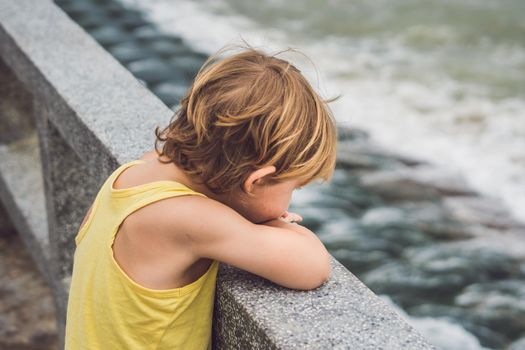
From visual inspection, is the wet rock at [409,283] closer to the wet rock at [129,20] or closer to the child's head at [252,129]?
the child's head at [252,129]

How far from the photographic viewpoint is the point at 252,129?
1.50m

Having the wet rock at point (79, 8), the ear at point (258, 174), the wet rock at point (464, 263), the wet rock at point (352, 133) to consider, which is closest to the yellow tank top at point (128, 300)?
the ear at point (258, 174)

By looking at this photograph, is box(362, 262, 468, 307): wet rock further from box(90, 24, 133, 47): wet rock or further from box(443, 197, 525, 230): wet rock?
box(90, 24, 133, 47): wet rock

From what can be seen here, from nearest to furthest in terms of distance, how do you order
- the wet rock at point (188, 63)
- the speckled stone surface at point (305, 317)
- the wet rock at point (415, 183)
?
the speckled stone surface at point (305, 317)
the wet rock at point (415, 183)
the wet rock at point (188, 63)

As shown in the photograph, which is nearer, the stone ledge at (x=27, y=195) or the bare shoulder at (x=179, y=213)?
the bare shoulder at (x=179, y=213)

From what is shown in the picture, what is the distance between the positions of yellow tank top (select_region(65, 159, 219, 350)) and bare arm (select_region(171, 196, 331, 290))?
64 mm

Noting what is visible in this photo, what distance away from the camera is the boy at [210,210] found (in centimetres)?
153

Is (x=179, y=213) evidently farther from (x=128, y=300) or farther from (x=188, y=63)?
(x=188, y=63)

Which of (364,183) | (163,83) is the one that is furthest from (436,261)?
(163,83)

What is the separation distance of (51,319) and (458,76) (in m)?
5.01

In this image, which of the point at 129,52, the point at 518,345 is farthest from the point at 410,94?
the point at 518,345

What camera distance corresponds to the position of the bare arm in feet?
5.09

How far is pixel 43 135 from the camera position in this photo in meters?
2.85

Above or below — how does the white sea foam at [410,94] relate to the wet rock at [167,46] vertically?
above
